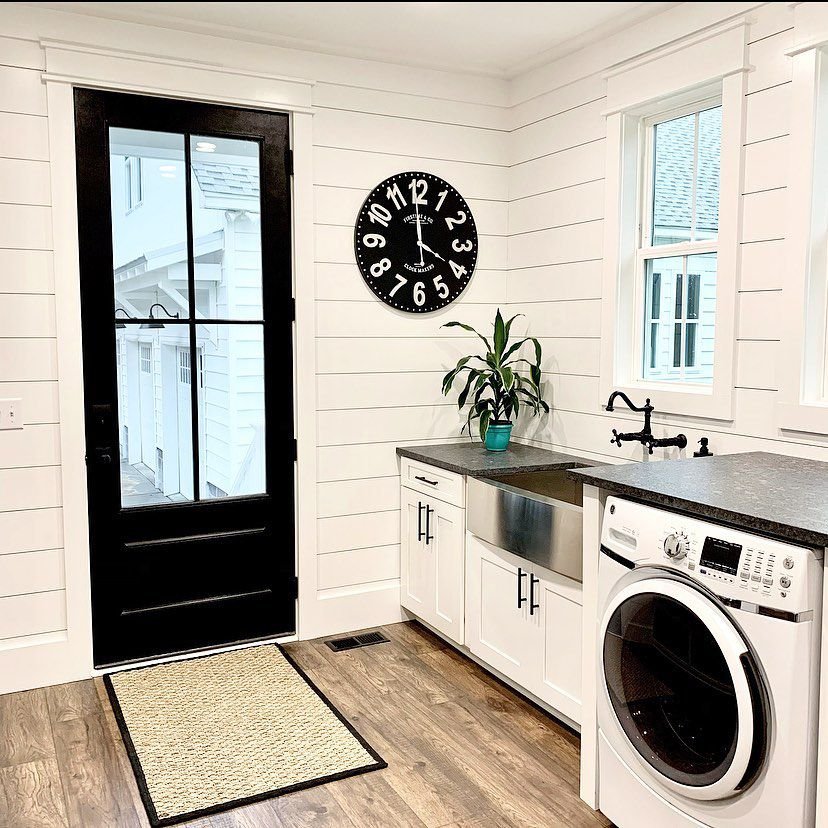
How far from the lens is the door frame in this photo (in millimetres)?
3121

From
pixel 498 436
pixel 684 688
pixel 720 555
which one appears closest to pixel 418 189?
pixel 498 436

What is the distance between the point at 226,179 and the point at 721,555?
2.50 meters

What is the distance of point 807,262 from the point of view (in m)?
2.59

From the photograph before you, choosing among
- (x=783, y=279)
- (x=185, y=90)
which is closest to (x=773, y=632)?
(x=783, y=279)

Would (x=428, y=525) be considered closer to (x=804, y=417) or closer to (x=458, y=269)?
(x=458, y=269)

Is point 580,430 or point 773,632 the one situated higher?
point 580,430

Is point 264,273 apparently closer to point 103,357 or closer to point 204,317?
point 204,317

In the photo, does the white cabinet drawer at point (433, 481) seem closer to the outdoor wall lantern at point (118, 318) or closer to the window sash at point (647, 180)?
the window sash at point (647, 180)

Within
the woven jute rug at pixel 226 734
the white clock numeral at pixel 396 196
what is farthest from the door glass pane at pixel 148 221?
the woven jute rug at pixel 226 734

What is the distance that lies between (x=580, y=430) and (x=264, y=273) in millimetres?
1505

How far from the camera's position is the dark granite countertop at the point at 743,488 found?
69.7 inches

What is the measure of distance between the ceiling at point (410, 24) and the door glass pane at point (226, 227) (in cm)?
46

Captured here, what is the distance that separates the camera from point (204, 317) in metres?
3.43

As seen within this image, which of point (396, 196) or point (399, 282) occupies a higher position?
point (396, 196)
